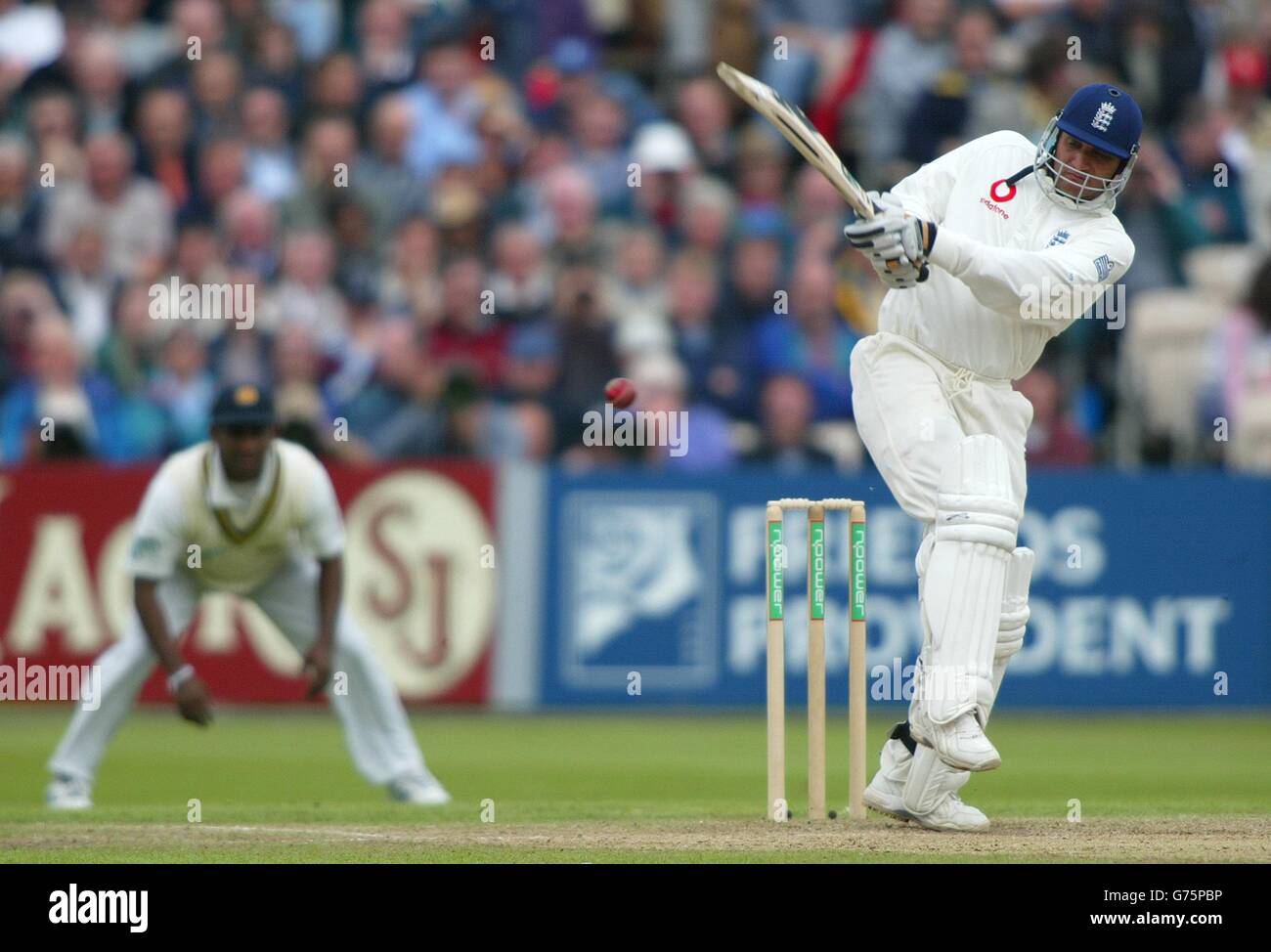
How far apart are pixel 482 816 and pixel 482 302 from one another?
641 centimetres

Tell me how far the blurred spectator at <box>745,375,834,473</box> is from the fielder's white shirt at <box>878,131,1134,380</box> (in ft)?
19.6

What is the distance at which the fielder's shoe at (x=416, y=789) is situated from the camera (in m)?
10.3

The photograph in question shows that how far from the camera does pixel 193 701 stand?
31.8ft

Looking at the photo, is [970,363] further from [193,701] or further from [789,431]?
[789,431]

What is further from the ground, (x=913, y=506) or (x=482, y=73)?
(x=482, y=73)

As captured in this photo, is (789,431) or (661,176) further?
(661,176)

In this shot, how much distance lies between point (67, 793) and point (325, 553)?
159cm

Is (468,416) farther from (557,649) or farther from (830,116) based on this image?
(830,116)

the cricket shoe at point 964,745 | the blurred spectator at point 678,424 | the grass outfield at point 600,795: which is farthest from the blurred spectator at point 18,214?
the cricket shoe at point 964,745

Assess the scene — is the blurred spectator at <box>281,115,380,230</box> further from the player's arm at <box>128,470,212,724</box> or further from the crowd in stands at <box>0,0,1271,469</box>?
the player's arm at <box>128,470,212,724</box>

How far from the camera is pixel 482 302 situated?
1479 centimetres

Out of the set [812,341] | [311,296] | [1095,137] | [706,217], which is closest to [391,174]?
[311,296]

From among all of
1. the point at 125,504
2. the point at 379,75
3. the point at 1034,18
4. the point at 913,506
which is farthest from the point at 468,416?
the point at 913,506

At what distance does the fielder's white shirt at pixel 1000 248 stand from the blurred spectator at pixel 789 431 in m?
5.98
